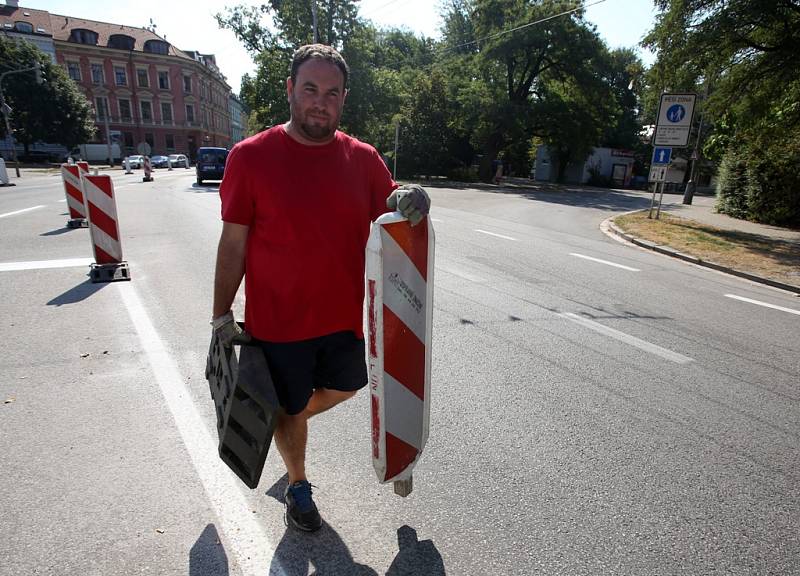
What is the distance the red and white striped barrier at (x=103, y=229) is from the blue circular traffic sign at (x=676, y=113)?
15.2m

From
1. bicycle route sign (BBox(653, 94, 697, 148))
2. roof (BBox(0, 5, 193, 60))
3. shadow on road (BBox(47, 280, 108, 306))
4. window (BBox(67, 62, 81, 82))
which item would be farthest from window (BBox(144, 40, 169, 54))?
shadow on road (BBox(47, 280, 108, 306))

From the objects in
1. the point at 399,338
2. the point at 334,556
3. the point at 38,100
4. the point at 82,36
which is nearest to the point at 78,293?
the point at 334,556

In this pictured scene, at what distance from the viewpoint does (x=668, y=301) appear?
650 cm

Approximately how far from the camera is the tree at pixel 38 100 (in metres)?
45.1

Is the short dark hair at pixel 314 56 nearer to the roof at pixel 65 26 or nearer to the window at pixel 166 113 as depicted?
the roof at pixel 65 26

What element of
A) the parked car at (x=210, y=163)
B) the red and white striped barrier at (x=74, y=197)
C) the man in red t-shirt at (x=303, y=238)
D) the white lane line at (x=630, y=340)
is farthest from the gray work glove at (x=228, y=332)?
the parked car at (x=210, y=163)

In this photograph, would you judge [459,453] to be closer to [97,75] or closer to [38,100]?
→ [38,100]

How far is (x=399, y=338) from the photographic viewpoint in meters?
2.03

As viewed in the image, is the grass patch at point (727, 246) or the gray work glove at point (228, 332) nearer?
the gray work glove at point (228, 332)

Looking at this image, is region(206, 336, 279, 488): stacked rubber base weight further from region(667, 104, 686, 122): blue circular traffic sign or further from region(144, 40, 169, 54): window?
region(144, 40, 169, 54): window

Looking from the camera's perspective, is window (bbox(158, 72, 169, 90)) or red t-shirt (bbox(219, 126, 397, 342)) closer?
red t-shirt (bbox(219, 126, 397, 342))

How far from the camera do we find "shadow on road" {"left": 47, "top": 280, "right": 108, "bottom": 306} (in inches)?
219

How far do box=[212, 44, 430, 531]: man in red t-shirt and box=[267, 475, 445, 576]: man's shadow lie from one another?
2.9 inches

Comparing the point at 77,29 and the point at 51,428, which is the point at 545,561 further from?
the point at 77,29
